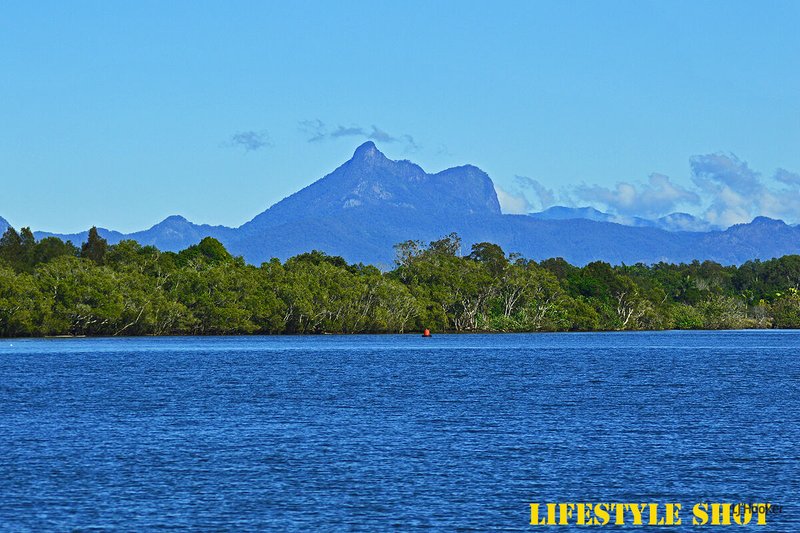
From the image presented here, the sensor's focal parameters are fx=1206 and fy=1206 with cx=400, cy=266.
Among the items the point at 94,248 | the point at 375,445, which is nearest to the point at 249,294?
the point at 94,248

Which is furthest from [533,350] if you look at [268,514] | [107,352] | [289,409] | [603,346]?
[268,514]

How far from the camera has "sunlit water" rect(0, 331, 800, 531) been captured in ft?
102

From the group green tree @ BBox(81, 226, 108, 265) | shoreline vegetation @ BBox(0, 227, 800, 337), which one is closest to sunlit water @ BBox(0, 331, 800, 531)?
shoreline vegetation @ BBox(0, 227, 800, 337)

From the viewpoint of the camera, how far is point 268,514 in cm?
3022

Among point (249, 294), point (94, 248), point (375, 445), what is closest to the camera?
point (375, 445)

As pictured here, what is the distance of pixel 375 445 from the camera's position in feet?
140

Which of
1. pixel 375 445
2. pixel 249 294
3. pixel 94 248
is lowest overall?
pixel 375 445

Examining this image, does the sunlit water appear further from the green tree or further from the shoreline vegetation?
the green tree

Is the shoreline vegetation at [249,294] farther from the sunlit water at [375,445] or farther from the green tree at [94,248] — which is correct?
the sunlit water at [375,445]

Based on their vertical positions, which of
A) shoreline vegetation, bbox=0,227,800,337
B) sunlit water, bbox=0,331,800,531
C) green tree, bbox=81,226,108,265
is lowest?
sunlit water, bbox=0,331,800,531

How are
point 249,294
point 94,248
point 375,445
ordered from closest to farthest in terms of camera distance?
point 375,445
point 249,294
point 94,248

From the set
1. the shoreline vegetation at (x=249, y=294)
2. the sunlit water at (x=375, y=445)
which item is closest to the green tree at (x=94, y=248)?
the shoreline vegetation at (x=249, y=294)

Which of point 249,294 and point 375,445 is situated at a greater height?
point 249,294

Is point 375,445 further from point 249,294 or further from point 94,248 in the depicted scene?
point 94,248
